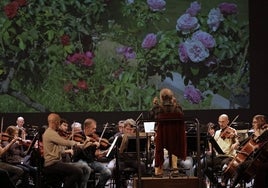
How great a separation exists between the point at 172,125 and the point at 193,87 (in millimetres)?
5116

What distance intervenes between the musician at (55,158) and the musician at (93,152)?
1.74ft

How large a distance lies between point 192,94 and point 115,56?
1.89 meters

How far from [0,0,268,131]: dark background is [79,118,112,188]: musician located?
340 cm

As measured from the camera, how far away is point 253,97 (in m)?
13.2

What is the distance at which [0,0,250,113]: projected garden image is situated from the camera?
43.1 feet

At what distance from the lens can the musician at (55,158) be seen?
28.0ft

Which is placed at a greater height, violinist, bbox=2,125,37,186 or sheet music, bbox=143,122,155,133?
sheet music, bbox=143,122,155,133

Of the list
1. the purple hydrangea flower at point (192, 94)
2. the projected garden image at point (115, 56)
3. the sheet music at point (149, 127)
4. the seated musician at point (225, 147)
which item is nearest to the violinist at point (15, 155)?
the sheet music at point (149, 127)

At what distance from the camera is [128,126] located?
9.96 meters

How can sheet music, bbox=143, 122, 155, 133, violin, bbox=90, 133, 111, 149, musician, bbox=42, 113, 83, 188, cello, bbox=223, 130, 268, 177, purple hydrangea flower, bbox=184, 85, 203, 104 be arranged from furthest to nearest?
purple hydrangea flower, bbox=184, 85, 203, 104 → violin, bbox=90, 133, 111, 149 → sheet music, bbox=143, 122, 155, 133 → musician, bbox=42, 113, 83, 188 → cello, bbox=223, 130, 268, 177

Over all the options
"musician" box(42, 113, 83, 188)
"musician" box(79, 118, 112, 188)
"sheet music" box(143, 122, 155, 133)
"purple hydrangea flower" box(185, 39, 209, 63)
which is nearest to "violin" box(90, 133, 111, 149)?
"musician" box(79, 118, 112, 188)

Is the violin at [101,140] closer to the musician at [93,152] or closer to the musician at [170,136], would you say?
the musician at [93,152]

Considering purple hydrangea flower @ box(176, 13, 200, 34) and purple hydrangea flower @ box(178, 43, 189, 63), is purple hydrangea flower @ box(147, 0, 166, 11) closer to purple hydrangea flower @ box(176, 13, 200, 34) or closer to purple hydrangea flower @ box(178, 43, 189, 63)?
purple hydrangea flower @ box(176, 13, 200, 34)

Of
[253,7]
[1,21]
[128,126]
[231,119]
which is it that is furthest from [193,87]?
[1,21]
